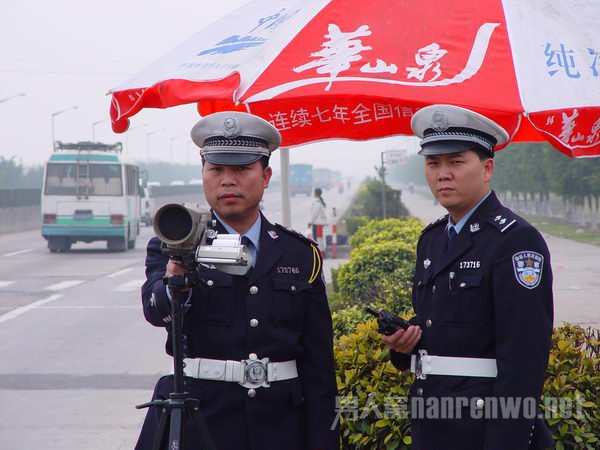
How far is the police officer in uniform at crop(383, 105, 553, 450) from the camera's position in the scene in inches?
119

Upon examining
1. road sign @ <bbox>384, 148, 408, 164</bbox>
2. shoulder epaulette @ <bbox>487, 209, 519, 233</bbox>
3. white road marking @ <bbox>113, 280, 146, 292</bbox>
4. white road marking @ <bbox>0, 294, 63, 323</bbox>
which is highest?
road sign @ <bbox>384, 148, 408, 164</bbox>

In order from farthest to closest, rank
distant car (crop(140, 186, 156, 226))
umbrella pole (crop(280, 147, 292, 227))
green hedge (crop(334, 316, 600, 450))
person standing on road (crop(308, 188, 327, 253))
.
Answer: distant car (crop(140, 186, 156, 226)) → person standing on road (crop(308, 188, 327, 253)) → umbrella pole (crop(280, 147, 292, 227)) → green hedge (crop(334, 316, 600, 450))

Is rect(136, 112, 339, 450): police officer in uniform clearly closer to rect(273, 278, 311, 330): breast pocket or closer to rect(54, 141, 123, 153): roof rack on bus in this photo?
rect(273, 278, 311, 330): breast pocket

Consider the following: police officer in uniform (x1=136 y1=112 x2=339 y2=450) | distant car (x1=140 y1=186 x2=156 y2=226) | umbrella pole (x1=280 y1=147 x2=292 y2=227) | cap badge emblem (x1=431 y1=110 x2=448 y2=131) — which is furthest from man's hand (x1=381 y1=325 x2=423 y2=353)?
distant car (x1=140 y1=186 x2=156 y2=226)

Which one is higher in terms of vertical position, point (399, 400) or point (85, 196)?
point (85, 196)

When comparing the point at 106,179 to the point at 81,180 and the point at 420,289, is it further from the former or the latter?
the point at 420,289

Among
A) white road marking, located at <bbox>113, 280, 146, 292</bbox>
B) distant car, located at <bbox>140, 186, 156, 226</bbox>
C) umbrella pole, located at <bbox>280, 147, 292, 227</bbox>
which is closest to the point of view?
umbrella pole, located at <bbox>280, 147, 292, 227</bbox>

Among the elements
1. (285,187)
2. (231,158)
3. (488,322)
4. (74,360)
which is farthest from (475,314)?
(74,360)

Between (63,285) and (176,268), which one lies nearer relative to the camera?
(176,268)

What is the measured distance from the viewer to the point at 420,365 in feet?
10.9

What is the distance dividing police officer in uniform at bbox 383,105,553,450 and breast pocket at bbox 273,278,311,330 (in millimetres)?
363

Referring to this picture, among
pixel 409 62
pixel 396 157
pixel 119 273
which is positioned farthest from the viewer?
pixel 396 157

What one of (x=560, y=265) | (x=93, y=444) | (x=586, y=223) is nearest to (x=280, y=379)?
(x=93, y=444)

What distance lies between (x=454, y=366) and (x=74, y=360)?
286 inches
